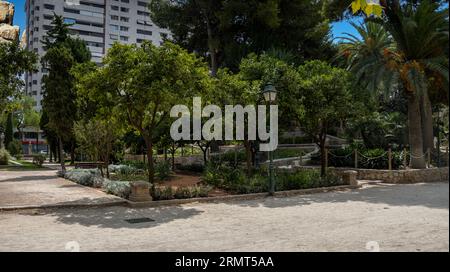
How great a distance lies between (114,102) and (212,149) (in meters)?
22.8

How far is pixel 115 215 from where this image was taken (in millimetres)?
10805

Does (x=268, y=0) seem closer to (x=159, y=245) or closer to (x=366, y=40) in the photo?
(x=366, y=40)

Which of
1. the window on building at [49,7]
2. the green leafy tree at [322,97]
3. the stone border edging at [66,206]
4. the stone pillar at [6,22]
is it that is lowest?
the stone border edging at [66,206]

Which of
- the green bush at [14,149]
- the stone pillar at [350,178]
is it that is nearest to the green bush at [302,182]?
the stone pillar at [350,178]

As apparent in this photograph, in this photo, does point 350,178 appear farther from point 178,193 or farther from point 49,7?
point 49,7

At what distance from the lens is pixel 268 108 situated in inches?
642

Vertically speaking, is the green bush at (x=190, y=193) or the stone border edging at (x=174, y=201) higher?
the green bush at (x=190, y=193)

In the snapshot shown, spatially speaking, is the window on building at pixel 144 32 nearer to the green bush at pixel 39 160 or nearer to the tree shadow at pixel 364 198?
the green bush at pixel 39 160

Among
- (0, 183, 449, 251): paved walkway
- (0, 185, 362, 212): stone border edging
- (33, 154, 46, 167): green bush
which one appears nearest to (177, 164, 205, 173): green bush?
(0, 185, 362, 212): stone border edging

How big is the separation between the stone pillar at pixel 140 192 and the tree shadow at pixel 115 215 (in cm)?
44

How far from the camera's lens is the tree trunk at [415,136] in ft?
55.8

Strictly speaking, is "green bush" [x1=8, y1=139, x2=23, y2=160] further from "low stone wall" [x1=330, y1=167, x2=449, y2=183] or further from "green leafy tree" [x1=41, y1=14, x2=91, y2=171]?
"low stone wall" [x1=330, y1=167, x2=449, y2=183]

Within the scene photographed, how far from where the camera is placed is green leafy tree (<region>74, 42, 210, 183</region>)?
12.7 m
